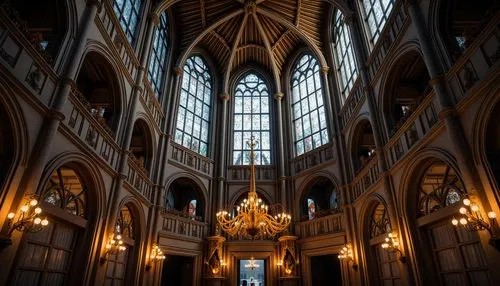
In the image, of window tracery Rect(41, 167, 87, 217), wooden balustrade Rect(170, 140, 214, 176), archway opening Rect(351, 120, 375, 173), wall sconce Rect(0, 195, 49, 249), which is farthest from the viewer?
wooden balustrade Rect(170, 140, 214, 176)

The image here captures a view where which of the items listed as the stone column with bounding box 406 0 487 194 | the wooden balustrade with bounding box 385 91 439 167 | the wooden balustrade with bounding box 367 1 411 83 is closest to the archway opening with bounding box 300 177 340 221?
the wooden balustrade with bounding box 367 1 411 83

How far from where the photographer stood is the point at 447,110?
804cm

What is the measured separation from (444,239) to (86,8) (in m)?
13.5

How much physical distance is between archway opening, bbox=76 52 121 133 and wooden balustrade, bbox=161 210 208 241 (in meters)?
5.78

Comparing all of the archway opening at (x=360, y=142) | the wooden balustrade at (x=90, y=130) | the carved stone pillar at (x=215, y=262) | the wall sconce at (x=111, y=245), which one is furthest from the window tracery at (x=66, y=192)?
the archway opening at (x=360, y=142)

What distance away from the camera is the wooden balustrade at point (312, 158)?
1784 cm

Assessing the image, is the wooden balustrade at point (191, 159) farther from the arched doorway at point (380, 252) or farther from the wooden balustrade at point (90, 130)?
the arched doorway at point (380, 252)

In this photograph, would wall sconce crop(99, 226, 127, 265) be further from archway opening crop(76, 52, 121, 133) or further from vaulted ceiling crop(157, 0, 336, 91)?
vaulted ceiling crop(157, 0, 336, 91)

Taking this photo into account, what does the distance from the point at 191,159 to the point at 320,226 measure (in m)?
8.39

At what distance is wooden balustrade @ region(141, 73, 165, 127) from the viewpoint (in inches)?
600

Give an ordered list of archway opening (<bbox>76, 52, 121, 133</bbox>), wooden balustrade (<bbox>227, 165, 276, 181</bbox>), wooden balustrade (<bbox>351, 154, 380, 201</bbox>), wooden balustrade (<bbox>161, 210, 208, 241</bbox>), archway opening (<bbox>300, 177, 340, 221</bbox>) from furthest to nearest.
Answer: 1. archway opening (<bbox>300, 177, 340, 221</bbox>)
2. wooden balustrade (<bbox>227, 165, 276, 181</bbox>)
3. wooden balustrade (<bbox>161, 210, 208, 241</bbox>)
4. wooden balustrade (<bbox>351, 154, 380, 201</bbox>)
5. archway opening (<bbox>76, 52, 121, 133</bbox>)

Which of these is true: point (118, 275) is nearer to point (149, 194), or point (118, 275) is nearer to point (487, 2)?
point (149, 194)

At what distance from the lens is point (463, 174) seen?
7.47m

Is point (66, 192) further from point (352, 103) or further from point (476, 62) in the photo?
point (352, 103)
